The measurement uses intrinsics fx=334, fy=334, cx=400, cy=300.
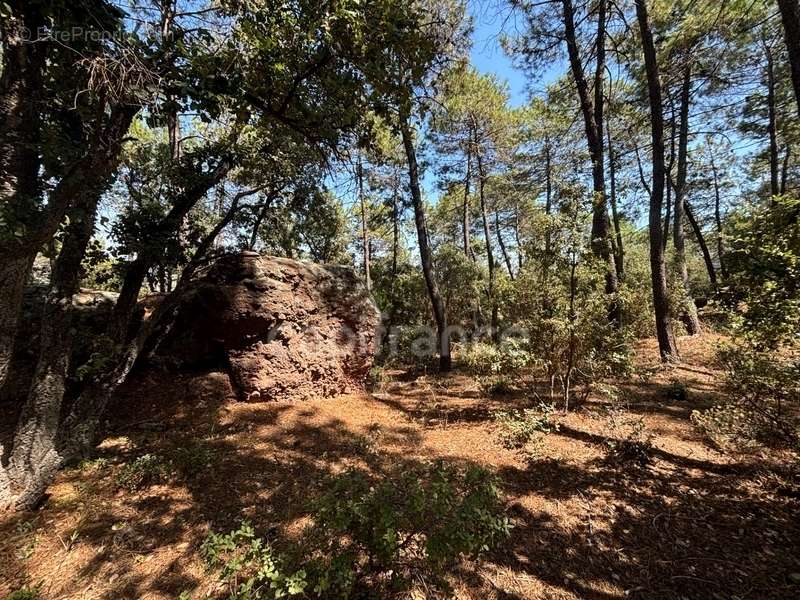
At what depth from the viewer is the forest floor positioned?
8.08ft

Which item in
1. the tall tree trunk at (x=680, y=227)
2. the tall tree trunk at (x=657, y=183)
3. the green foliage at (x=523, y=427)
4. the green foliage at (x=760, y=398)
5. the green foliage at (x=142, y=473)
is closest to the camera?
the green foliage at (x=760, y=398)

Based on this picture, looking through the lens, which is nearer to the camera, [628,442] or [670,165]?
[628,442]

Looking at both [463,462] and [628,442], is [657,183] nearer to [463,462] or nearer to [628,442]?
[628,442]

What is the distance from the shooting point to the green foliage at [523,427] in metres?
4.11

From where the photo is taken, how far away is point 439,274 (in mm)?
14508

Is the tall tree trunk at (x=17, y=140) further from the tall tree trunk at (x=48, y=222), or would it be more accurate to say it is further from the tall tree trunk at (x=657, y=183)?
the tall tree trunk at (x=657, y=183)

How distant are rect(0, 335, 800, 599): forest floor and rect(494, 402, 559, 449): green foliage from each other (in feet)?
0.41

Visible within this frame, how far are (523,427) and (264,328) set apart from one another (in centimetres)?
424

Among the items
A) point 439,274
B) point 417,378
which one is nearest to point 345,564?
point 417,378

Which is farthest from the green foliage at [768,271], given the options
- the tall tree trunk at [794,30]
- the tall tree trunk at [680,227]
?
the tall tree trunk at [680,227]

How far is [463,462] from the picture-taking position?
4066mm

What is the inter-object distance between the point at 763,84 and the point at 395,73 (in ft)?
44.7

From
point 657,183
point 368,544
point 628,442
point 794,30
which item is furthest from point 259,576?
point 657,183

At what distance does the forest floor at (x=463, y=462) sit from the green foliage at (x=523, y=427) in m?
0.13
